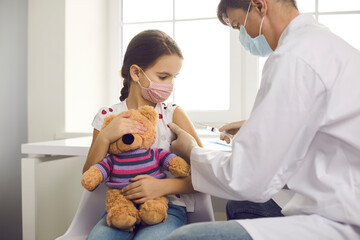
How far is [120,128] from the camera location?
3.50 ft

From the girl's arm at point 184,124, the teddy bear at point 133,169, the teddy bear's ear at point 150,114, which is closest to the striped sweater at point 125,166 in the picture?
the teddy bear at point 133,169

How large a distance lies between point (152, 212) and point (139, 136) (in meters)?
0.23

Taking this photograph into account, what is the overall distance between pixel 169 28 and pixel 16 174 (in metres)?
1.25

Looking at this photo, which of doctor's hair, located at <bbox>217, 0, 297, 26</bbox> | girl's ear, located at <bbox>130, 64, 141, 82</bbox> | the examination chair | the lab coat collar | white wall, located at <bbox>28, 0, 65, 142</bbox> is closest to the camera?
the lab coat collar

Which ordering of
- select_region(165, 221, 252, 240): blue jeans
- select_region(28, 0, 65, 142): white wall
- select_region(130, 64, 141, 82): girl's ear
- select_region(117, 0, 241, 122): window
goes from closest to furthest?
select_region(165, 221, 252, 240): blue jeans
select_region(130, 64, 141, 82): girl's ear
select_region(28, 0, 65, 142): white wall
select_region(117, 0, 241, 122): window

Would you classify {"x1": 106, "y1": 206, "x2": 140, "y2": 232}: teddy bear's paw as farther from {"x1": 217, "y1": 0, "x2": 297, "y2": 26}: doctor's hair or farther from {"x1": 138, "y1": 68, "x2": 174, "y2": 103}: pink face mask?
{"x1": 217, "y1": 0, "x2": 297, "y2": 26}: doctor's hair

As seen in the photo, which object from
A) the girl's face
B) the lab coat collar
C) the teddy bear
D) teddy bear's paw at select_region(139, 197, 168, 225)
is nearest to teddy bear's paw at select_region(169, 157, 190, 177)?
the teddy bear

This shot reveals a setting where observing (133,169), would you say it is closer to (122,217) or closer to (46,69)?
(122,217)

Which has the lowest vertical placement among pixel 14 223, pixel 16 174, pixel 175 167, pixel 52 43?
pixel 14 223

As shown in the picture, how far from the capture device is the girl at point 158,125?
1045 millimetres

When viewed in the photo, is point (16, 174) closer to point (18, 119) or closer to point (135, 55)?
point (18, 119)

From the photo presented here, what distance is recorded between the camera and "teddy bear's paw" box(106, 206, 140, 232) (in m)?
0.98

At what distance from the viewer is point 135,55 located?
51.3 inches

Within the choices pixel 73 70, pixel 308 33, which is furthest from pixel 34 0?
pixel 308 33
